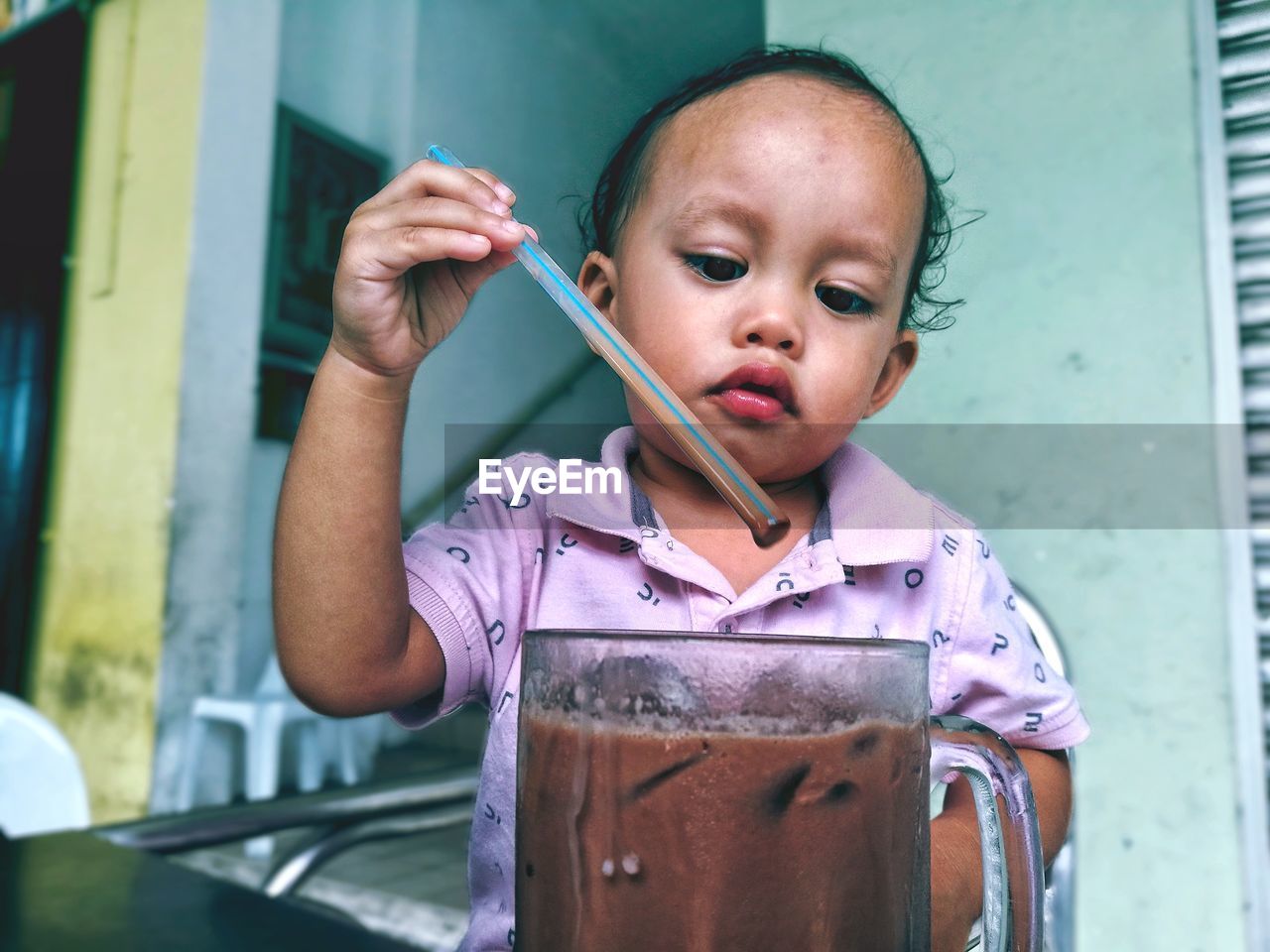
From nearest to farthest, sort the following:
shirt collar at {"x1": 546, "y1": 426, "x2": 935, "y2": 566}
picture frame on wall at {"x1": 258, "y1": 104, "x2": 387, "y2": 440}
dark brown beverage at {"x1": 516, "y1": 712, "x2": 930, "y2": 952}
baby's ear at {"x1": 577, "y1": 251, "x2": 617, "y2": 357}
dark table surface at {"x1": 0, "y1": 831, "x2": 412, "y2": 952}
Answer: dark brown beverage at {"x1": 516, "y1": 712, "x2": 930, "y2": 952} < dark table surface at {"x1": 0, "y1": 831, "x2": 412, "y2": 952} < shirt collar at {"x1": 546, "y1": 426, "x2": 935, "y2": 566} < baby's ear at {"x1": 577, "y1": 251, "x2": 617, "y2": 357} < picture frame on wall at {"x1": 258, "y1": 104, "x2": 387, "y2": 440}

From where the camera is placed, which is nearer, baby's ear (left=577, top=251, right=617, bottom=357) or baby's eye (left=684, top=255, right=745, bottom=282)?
baby's eye (left=684, top=255, right=745, bottom=282)

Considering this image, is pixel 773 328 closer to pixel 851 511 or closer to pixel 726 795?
pixel 851 511

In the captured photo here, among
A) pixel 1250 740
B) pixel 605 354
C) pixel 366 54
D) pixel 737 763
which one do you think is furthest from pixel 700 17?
pixel 737 763

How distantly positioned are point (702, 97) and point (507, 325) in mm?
4151

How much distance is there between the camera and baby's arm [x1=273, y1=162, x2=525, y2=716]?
2.10 ft

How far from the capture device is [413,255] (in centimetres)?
63

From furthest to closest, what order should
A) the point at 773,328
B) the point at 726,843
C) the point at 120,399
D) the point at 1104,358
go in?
the point at 120,399, the point at 1104,358, the point at 773,328, the point at 726,843

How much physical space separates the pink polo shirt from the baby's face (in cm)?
10

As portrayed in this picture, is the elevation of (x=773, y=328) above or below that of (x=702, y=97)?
below

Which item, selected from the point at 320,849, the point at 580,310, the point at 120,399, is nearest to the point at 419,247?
the point at 580,310

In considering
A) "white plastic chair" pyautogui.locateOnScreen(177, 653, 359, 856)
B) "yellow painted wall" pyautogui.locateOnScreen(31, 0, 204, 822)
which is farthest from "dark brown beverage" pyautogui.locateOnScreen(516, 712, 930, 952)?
"yellow painted wall" pyautogui.locateOnScreen(31, 0, 204, 822)

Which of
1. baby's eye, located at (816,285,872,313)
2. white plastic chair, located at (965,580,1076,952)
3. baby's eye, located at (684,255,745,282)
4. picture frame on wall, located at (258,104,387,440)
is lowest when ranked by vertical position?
white plastic chair, located at (965,580,1076,952)

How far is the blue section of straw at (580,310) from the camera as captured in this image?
22.8 inches

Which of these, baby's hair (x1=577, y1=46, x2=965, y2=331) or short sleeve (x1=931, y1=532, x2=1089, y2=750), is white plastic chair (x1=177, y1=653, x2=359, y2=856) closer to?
baby's hair (x1=577, y1=46, x2=965, y2=331)
